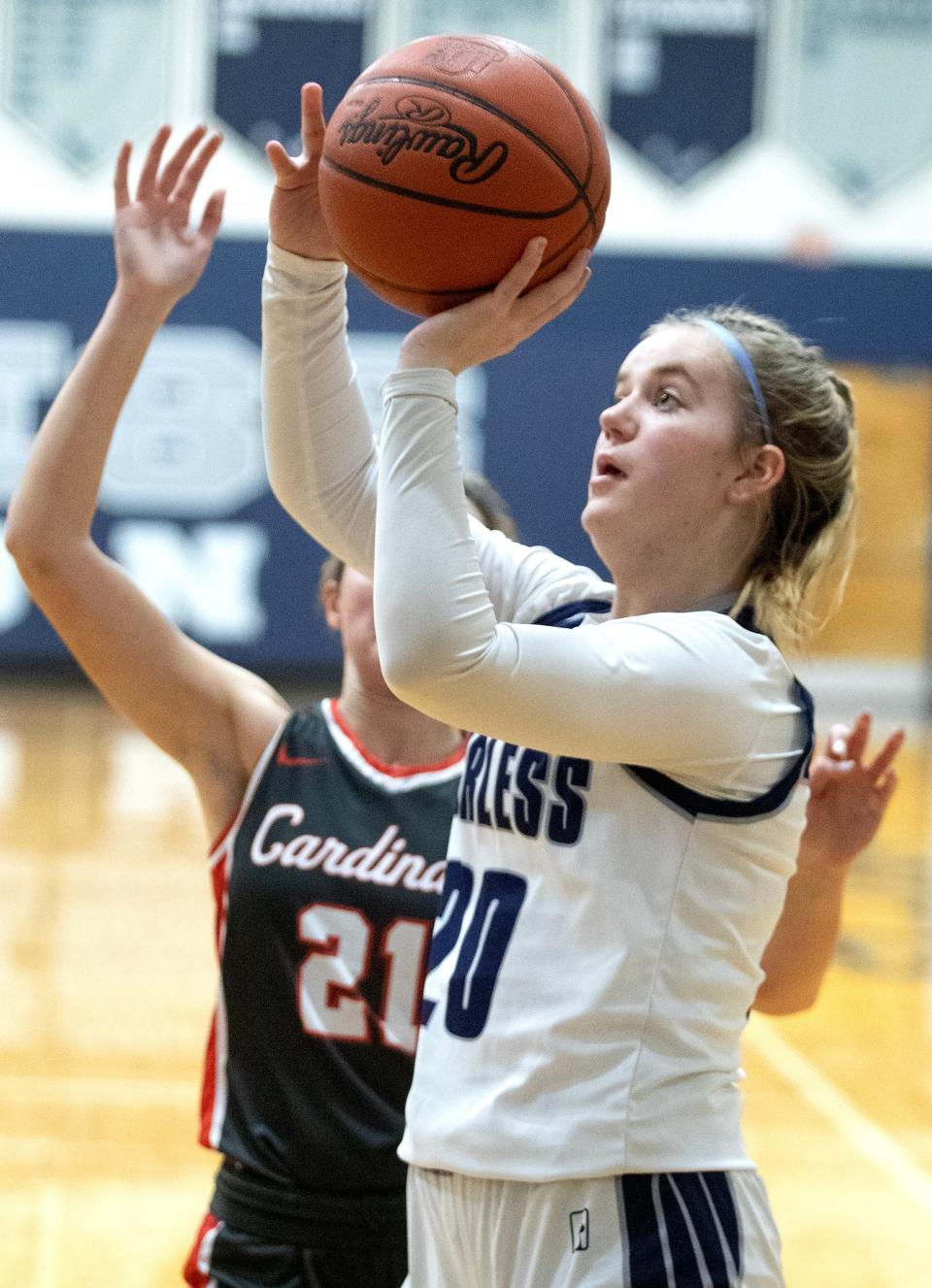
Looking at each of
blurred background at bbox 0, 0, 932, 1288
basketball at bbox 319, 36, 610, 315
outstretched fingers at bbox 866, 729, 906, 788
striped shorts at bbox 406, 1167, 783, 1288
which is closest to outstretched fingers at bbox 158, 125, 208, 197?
basketball at bbox 319, 36, 610, 315

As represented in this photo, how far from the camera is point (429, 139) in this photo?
5.62ft

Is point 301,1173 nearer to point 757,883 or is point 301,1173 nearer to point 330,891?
point 330,891

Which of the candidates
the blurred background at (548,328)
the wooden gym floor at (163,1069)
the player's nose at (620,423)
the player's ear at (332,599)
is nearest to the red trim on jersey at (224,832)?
the player's ear at (332,599)

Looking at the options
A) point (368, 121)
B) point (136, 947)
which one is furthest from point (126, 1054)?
point (368, 121)

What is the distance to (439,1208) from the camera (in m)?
1.69

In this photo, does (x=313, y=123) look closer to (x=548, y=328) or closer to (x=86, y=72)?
(x=548, y=328)

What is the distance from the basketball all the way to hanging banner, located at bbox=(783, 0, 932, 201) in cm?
1203

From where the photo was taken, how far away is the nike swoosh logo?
2.37 m

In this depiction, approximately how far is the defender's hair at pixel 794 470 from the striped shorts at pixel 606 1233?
57 centimetres

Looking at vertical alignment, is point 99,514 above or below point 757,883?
below

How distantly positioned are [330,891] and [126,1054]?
2987 millimetres

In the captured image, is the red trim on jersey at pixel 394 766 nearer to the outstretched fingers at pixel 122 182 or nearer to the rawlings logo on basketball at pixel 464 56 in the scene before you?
the outstretched fingers at pixel 122 182

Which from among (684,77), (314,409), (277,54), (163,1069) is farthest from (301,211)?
(684,77)

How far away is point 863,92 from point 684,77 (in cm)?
139
